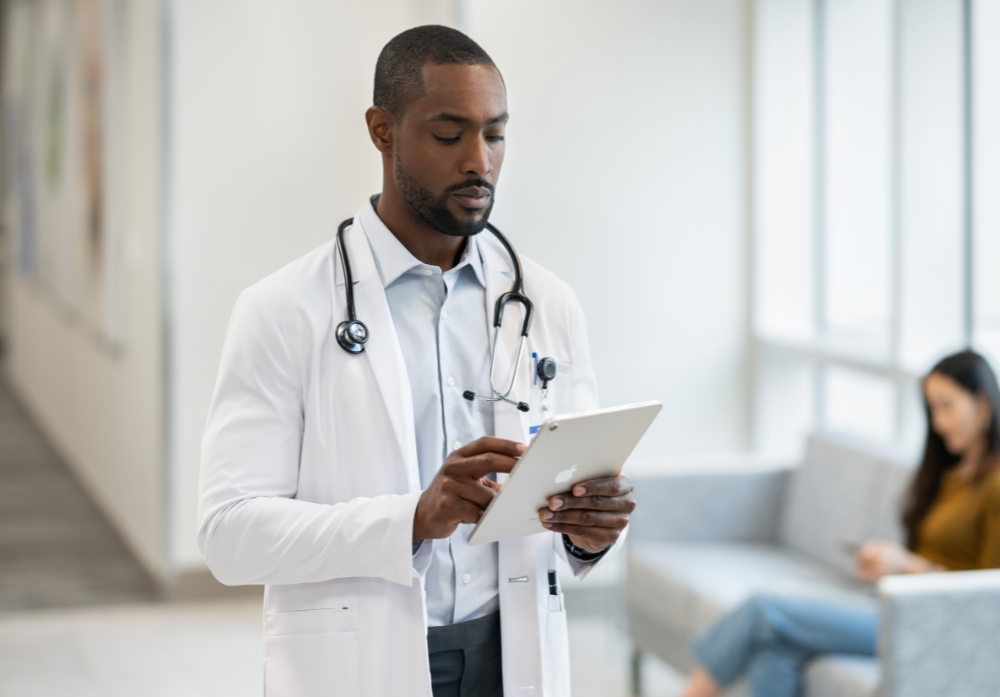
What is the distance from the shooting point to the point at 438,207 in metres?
1.47

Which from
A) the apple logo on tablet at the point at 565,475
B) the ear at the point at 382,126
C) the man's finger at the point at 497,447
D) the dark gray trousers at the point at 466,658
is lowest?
A: the dark gray trousers at the point at 466,658

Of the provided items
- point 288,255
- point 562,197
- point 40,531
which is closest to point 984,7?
point 562,197

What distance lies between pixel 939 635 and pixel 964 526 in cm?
54

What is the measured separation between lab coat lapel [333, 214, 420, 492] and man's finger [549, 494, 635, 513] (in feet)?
0.63

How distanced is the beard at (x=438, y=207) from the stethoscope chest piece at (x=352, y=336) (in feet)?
0.50

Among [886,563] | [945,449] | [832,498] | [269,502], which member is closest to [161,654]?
[832,498]

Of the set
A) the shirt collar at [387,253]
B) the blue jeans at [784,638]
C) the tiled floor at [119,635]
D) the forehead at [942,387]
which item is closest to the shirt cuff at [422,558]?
the shirt collar at [387,253]

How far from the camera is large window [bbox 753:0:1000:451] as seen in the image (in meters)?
3.86

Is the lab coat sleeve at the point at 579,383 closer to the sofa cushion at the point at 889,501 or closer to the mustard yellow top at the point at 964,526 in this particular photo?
the mustard yellow top at the point at 964,526

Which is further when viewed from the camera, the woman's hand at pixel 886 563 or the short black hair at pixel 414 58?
the woman's hand at pixel 886 563

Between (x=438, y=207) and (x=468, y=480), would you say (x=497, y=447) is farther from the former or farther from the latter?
(x=438, y=207)

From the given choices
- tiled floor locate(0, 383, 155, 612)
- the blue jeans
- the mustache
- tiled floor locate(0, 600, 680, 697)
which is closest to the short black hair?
the mustache

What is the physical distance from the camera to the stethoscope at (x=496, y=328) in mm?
1484

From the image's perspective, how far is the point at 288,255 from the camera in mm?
4535
